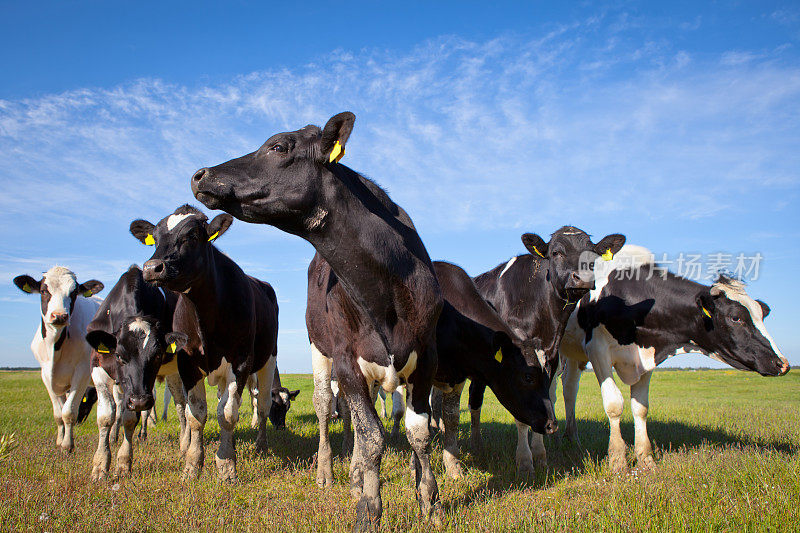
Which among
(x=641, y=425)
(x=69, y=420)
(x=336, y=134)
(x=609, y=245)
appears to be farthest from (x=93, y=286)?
(x=641, y=425)

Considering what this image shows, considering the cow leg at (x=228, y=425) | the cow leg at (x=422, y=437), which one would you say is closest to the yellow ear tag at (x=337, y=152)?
the cow leg at (x=422, y=437)

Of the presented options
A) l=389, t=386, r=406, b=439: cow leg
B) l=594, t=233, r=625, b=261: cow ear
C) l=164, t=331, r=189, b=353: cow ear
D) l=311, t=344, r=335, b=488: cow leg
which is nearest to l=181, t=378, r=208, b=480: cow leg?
l=164, t=331, r=189, b=353: cow ear

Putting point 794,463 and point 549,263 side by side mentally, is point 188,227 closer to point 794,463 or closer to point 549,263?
point 549,263

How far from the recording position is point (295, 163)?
4.21 metres

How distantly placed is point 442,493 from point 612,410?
9.87 feet

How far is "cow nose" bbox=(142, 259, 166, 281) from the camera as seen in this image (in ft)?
17.9

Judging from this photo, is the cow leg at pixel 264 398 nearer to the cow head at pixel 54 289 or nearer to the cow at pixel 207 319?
the cow at pixel 207 319

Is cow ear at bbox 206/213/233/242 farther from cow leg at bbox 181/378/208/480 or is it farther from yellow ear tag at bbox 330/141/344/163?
yellow ear tag at bbox 330/141/344/163

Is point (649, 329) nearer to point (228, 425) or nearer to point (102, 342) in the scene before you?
point (228, 425)

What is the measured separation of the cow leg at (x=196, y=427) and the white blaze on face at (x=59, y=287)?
373 cm

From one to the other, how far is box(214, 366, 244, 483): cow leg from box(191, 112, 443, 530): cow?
7.89ft

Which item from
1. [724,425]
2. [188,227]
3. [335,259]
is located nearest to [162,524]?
[335,259]

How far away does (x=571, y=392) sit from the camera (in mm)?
9891

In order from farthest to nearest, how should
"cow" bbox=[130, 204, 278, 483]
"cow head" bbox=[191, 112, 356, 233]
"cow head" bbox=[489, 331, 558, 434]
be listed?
"cow" bbox=[130, 204, 278, 483], "cow head" bbox=[489, 331, 558, 434], "cow head" bbox=[191, 112, 356, 233]
